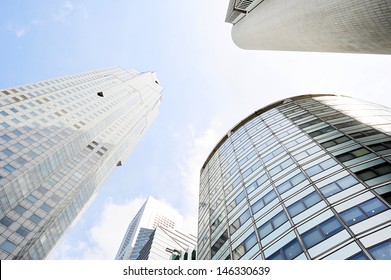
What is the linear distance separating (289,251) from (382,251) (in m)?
5.29

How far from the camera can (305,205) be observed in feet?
66.2

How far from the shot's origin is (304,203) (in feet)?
67.1

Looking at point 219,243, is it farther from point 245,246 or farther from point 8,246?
point 8,246

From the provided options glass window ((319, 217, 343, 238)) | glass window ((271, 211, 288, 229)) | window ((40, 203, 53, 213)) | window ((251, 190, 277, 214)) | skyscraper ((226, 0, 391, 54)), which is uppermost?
skyscraper ((226, 0, 391, 54))

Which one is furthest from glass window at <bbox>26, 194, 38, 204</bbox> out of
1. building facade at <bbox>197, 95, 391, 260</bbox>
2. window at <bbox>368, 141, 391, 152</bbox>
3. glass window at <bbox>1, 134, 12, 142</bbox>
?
window at <bbox>368, 141, 391, 152</bbox>

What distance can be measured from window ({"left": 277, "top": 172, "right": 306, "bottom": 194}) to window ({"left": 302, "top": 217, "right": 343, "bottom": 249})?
5.81 meters

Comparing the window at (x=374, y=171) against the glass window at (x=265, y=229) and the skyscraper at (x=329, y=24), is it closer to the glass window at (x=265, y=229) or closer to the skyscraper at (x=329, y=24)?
the glass window at (x=265, y=229)

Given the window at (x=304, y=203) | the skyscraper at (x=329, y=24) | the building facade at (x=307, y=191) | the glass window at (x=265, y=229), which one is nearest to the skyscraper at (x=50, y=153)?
the building facade at (x=307, y=191)

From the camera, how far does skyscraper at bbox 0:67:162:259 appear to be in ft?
175

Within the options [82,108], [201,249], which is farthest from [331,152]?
[82,108]

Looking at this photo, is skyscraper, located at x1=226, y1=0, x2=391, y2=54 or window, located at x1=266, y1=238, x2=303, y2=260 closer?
window, located at x1=266, y1=238, x2=303, y2=260

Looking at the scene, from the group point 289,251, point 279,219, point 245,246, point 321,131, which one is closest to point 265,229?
point 279,219

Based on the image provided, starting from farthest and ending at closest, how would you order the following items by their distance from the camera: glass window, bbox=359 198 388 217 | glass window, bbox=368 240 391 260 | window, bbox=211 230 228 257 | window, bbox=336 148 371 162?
window, bbox=211 230 228 257
window, bbox=336 148 371 162
glass window, bbox=359 198 388 217
glass window, bbox=368 240 391 260

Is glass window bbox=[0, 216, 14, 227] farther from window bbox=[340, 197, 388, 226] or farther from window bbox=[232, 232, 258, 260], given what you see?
window bbox=[340, 197, 388, 226]
